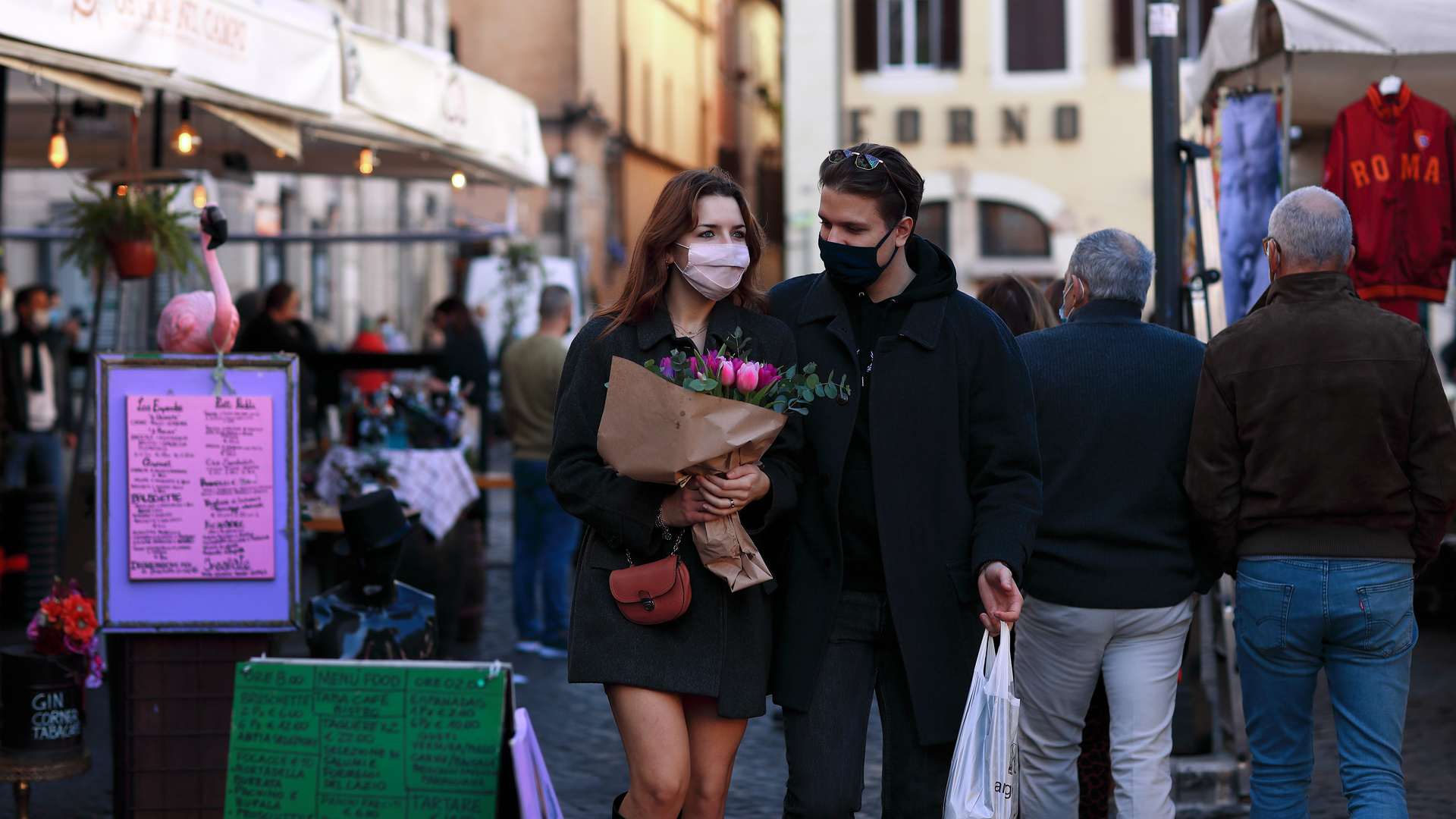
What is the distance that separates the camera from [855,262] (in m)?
3.46

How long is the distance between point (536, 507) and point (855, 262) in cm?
517

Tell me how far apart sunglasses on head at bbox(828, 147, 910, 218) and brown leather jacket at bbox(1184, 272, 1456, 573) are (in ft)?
3.46

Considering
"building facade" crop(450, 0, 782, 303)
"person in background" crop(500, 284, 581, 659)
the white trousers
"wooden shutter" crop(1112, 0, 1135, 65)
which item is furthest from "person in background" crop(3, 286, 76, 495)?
"building facade" crop(450, 0, 782, 303)

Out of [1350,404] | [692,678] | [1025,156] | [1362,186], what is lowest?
[692,678]

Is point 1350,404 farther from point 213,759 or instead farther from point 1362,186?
point 213,759

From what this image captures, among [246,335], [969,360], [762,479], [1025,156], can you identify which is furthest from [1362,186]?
[1025,156]

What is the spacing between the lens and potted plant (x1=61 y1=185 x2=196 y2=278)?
315 inches

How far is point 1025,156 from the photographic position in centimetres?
2088

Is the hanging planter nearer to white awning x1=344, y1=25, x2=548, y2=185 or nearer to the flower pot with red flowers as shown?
white awning x1=344, y1=25, x2=548, y2=185

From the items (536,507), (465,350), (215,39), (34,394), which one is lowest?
(536,507)

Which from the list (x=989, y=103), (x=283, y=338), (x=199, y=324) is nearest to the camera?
(x=199, y=324)

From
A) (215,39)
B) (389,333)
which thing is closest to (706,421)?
(215,39)

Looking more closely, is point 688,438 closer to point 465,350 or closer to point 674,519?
point 674,519

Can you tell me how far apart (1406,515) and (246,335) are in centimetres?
761
